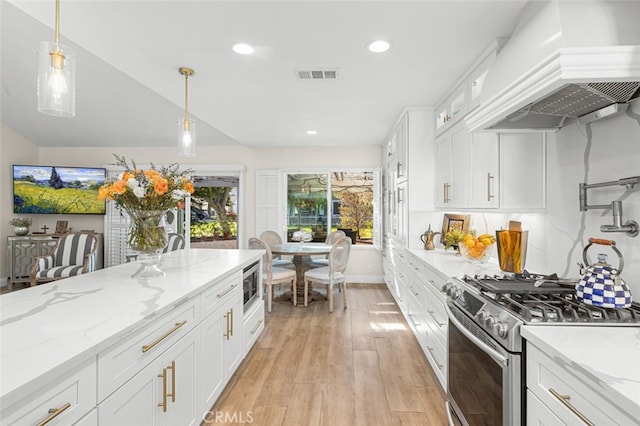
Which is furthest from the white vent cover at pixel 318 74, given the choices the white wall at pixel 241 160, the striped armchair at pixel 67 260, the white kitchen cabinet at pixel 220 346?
the striped armchair at pixel 67 260

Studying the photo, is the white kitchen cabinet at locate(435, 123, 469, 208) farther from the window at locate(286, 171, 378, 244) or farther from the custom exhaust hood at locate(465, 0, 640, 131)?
the window at locate(286, 171, 378, 244)

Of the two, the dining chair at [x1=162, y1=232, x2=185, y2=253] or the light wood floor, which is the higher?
the dining chair at [x1=162, y1=232, x2=185, y2=253]

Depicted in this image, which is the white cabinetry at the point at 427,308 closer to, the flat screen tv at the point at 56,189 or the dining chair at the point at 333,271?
the dining chair at the point at 333,271

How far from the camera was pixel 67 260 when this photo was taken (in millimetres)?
4840

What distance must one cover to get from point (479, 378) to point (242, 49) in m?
2.50

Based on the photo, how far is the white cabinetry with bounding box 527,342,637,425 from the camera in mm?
844

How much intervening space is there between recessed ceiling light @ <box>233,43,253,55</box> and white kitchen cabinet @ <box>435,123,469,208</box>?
1.83 metres

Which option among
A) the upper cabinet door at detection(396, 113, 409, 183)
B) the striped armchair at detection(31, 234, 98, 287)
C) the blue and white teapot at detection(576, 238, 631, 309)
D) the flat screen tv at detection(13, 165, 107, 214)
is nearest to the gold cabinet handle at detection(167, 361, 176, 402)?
the blue and white teapot at detection(576, 238, 631, 309)

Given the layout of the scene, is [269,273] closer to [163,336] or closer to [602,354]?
[163,336]

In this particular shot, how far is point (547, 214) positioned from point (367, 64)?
66.8 inches

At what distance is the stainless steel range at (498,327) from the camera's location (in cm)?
122

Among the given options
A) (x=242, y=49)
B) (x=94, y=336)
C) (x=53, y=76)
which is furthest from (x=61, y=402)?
(x=242, y=49)

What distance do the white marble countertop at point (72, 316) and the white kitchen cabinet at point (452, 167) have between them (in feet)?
Answer: 6.85

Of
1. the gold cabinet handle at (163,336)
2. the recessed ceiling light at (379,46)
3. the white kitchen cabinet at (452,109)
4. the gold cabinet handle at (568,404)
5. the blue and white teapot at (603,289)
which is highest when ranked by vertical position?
the recessed ceiling light at (379,46)
